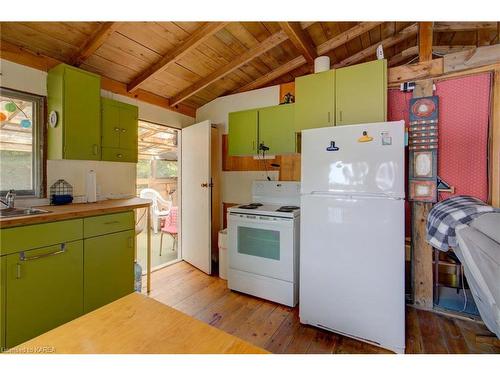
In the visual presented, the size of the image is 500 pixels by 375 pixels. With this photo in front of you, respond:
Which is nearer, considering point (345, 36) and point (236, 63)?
point (345, 36)

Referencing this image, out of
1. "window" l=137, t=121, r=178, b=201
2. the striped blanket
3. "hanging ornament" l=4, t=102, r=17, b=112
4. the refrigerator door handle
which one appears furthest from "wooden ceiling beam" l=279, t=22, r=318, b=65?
"window" l=137, t=121, r=178, b=201

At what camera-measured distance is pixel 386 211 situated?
1.75m

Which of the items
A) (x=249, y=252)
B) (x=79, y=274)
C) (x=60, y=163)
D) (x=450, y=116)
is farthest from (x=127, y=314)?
(x=450, y=116)

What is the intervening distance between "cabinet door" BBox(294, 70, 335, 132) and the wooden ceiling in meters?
0.48

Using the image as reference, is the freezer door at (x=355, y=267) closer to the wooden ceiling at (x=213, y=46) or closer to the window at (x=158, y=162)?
the wooden ceiling at (x=213, y=46)

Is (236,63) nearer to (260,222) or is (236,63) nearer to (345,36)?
(345,36)

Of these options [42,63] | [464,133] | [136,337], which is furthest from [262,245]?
[42,63]

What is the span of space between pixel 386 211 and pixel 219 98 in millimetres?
2867

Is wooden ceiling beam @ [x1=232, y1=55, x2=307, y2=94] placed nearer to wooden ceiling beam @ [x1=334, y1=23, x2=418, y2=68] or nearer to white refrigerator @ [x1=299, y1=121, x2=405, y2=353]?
wooden ceiling beam @ [x1=334, y1=23, x2=418, y2=68]

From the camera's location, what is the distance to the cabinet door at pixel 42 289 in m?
1.52

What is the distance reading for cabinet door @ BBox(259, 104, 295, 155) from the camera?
272cm

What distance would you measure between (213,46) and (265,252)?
224 centimetres

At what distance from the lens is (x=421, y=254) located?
2309mm

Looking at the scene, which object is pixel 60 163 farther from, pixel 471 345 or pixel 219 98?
pixel 471 345
